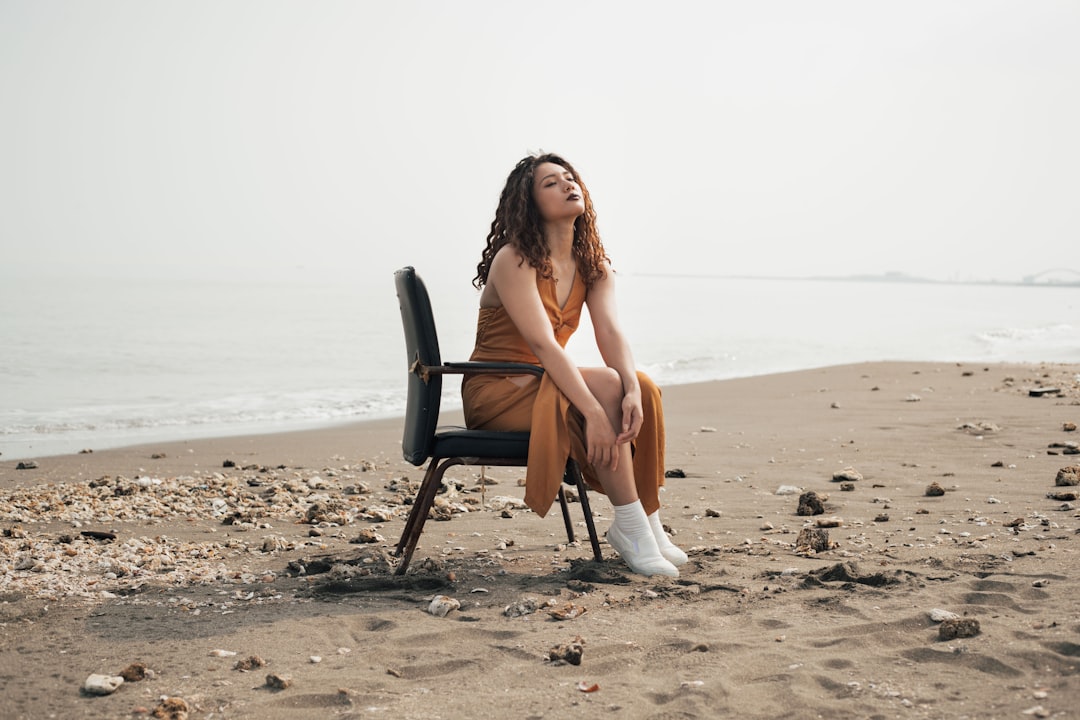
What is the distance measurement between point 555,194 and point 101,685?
2.32 m

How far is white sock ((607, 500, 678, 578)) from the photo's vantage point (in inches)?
144

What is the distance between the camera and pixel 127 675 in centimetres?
268

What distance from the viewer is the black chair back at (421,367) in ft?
12.3

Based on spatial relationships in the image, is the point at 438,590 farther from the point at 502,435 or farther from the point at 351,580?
the point at 502,435

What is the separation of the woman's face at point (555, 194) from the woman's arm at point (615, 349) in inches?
13.4

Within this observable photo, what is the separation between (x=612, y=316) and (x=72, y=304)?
27493 millimetres

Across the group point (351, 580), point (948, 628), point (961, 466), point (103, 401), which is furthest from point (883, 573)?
point (103, 401)

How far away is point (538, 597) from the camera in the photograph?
3.41 meters

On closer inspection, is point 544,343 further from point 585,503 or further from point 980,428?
point 980,428

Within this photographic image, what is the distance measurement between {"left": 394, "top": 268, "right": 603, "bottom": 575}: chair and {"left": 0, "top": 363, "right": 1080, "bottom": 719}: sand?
0.30m

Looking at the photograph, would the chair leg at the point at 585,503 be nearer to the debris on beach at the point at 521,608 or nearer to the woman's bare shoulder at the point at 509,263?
the debris on beach at the point at 521,608

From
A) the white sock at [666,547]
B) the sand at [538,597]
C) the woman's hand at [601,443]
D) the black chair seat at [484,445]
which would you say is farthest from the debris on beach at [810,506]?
the black chair seat at [484,445]

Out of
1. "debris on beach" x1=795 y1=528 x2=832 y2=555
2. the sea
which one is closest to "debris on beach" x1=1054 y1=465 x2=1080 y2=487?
"debris on beach" x1=795 y1=528 x2=832 y2=555

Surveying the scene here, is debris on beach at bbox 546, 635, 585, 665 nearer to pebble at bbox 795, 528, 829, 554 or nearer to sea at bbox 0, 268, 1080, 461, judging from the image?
pebble at bbox 795, 528, 829, 554
